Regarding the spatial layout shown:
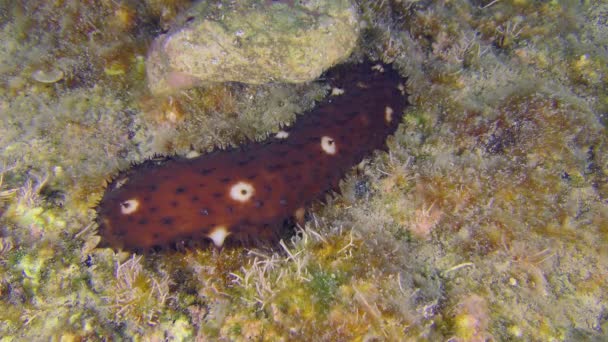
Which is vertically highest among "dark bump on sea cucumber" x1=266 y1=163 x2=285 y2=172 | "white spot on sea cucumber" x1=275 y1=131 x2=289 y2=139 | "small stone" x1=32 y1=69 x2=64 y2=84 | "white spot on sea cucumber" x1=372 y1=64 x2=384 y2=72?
"white spot on sea cucumber" x1=372 y1=64 x2=384 y2=72

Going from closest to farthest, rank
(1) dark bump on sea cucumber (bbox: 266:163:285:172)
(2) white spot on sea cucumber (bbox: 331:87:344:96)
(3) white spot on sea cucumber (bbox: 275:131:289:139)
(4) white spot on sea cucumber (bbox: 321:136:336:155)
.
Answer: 1. (1) dark bump on sea cucumber (bbox: 266:163:285:172)
2. (4) white spot on sea cucumber (bbox: 321:136:336:155)
3. (3) white spot on sea cucumber (bbox: 275:131:289:139)
4. (2) white spot on sea cucumber (bbox: 331:87:344:96)

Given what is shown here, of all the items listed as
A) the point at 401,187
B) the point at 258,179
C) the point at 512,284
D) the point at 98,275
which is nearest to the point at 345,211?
the point at 401,187

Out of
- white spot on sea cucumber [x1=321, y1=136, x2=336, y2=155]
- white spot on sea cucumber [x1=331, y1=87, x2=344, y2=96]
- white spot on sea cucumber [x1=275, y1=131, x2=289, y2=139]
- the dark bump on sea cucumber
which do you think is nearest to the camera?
the dark bump on sea cucumber

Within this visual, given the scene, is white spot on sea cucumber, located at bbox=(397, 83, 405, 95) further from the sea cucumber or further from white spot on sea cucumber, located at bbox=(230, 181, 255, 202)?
white spot on sea cucumber, located at bbox=(230, 181, 255, 202)

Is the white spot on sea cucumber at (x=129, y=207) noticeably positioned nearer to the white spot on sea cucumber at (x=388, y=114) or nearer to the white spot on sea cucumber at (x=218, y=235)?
the white spot on sea cucumber at (x=218, y=235)

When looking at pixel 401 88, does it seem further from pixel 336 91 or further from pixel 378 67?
pixel 336 91

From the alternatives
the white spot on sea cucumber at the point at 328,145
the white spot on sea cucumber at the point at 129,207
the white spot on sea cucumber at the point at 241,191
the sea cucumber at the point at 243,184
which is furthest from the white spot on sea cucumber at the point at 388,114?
the white spot on sea cucumber at the point at 129,207

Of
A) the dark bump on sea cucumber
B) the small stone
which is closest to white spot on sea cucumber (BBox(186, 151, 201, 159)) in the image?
the dark bump on sea cucumber
